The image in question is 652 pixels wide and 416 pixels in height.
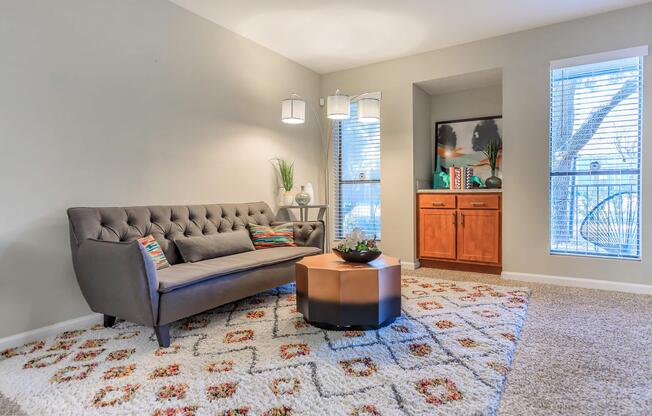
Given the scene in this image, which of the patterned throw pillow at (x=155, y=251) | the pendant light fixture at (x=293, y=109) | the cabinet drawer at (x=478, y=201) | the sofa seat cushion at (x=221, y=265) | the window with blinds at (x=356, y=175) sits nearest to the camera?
the sofa seat cushion at (x=221, y=265)

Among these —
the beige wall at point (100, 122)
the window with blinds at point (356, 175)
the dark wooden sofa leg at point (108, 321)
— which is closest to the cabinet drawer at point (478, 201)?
the window with blinds at point (356, 175)

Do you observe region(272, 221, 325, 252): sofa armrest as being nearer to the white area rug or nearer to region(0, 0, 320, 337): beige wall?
region(0, 0, 320, 337): beige wall

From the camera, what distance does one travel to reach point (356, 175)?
5.19 m

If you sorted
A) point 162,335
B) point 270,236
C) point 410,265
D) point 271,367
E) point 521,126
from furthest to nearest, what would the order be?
point 410,265 < point 521,126 < point 270,236 < point 162,335 < point 271,367

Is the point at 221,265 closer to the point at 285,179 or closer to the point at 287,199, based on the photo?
the point at 287,199

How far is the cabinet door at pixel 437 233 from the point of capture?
4.50 m

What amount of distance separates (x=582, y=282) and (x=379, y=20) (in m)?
3.23

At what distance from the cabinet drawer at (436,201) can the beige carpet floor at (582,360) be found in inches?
60.8

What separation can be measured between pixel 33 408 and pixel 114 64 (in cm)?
240

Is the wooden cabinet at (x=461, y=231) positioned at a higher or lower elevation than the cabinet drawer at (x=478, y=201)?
lower

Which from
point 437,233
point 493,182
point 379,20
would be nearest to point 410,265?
point 437,233

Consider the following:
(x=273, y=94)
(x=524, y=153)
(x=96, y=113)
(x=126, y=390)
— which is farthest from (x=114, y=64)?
(x=524, y=153)

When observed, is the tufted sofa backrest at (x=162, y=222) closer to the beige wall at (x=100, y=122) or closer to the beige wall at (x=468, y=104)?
the beige wall at (x=100, y=122)

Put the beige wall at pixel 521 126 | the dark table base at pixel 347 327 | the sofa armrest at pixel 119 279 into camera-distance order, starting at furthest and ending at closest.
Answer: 1. the beige wall at pixel 521 126
2. the dark table base at pixel 347 327
3. the sofa armrest at pixel 119 279
